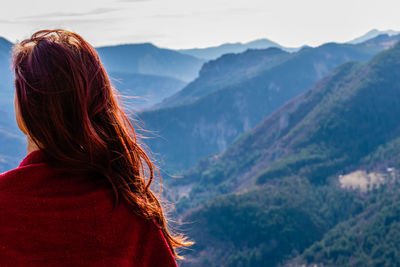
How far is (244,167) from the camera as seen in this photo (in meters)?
83.8

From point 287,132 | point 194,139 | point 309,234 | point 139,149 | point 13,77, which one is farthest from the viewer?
point 194,139

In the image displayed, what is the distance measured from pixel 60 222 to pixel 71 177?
0.62ft

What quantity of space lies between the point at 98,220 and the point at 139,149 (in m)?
0.44

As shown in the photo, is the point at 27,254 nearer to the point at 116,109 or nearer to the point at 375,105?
the point at 116,109

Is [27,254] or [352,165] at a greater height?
[27,254]

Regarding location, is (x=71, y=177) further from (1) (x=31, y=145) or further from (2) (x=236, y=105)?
(2) (x=236, y=105)

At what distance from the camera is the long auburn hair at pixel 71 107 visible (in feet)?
5.61

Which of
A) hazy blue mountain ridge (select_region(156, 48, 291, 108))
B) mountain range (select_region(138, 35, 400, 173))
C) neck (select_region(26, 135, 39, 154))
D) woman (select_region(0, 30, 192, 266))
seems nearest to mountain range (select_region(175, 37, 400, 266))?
mountain range (select_region(138, 35, 400, 173))

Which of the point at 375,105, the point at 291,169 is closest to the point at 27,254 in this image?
the point at 291,169

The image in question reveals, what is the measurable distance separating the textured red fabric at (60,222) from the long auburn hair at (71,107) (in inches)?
2.6

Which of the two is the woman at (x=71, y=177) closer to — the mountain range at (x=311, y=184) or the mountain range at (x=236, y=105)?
the mountain range at (x=311, y=184)

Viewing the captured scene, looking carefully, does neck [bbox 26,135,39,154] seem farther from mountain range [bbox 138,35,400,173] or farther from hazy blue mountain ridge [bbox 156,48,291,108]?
hazy blue mountain ridge [bbox 156,48,291,108]

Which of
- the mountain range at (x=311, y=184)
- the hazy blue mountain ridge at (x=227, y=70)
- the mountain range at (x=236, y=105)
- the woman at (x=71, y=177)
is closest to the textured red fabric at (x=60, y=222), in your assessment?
the woman at (x=71, y=177)

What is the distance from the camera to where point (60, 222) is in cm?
162
